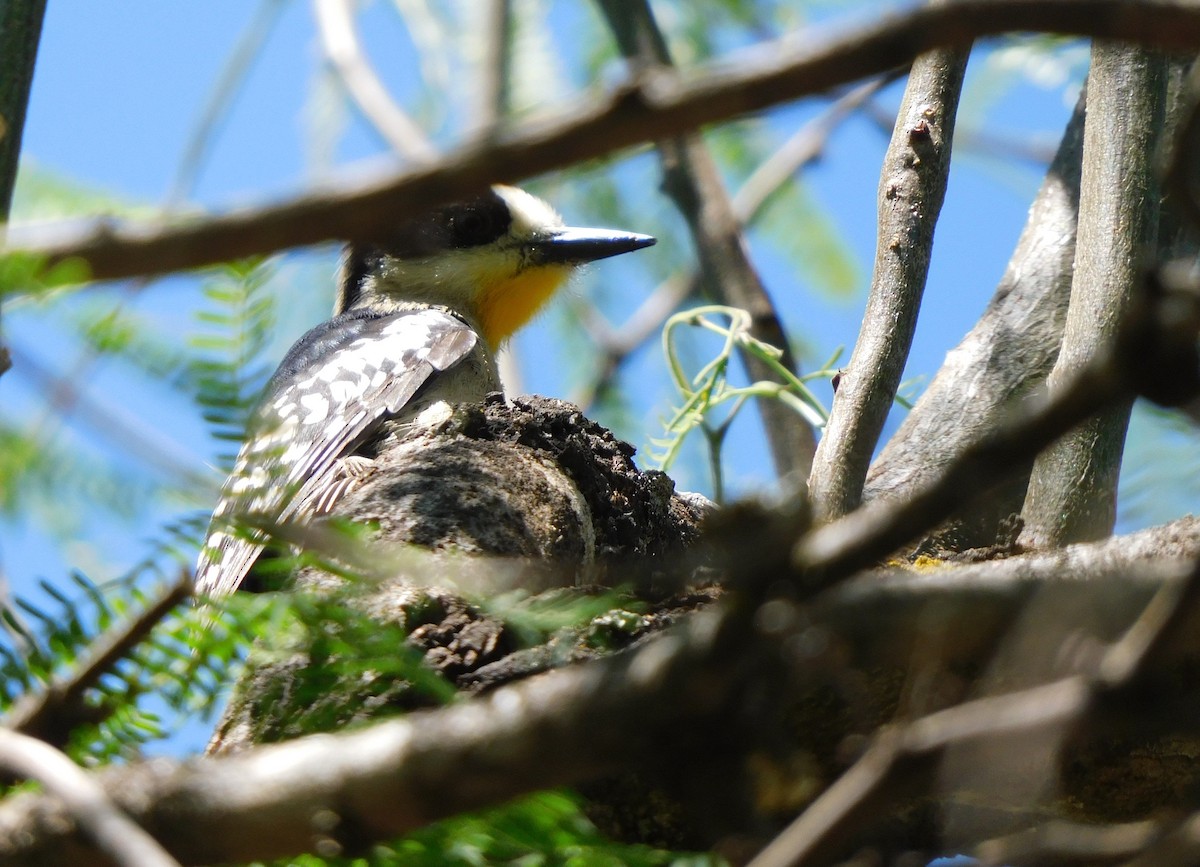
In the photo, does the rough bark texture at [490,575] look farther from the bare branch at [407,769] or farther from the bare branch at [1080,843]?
the bare branch at [1080,843]

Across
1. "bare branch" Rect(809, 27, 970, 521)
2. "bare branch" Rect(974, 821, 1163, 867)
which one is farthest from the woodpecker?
"bare branch" Rect(974, 821, 1163, 867)

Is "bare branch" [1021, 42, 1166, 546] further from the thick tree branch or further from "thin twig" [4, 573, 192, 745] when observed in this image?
"thin twig" [4, 573, 192, 745]

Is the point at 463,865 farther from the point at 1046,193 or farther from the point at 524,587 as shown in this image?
the point at 1046,193

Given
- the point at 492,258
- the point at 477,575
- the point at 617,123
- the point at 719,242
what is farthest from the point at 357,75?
the point at 617,123

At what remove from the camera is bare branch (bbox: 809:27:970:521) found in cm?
320

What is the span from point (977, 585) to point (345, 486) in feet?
8.32

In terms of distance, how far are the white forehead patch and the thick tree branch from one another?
15.0 ft

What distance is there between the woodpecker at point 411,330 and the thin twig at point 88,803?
1.91 m

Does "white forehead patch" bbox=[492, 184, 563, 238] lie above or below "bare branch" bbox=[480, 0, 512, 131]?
below

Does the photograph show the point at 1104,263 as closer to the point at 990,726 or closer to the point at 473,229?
the point at 990,726

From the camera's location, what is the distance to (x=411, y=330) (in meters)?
4.82

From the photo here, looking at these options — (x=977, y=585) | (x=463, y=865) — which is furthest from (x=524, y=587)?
(x=977, y=585)

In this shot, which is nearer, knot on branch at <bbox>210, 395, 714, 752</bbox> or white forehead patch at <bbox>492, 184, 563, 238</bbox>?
knot on branch at <bbox>210, 395, 714, 752</bbox>

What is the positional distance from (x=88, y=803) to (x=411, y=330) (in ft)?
12.7
